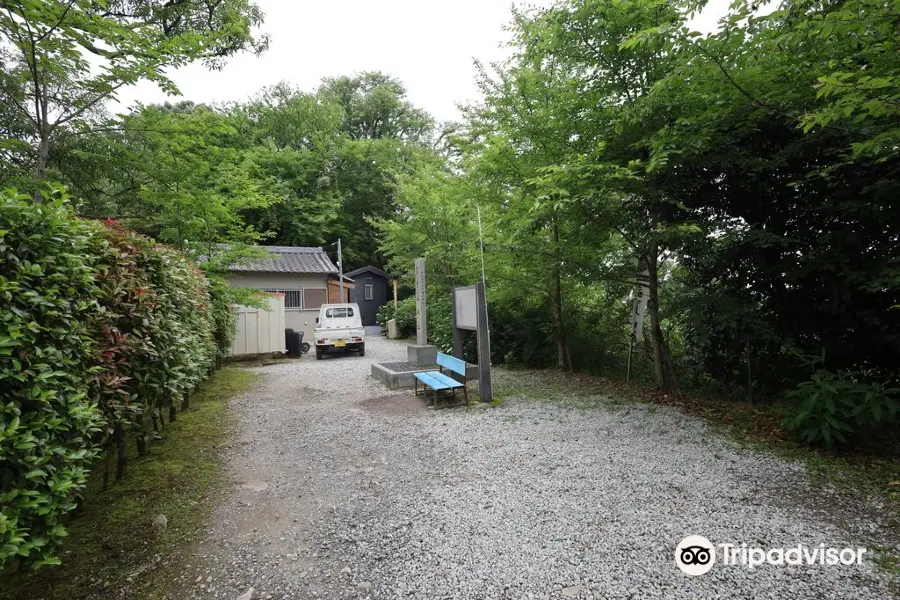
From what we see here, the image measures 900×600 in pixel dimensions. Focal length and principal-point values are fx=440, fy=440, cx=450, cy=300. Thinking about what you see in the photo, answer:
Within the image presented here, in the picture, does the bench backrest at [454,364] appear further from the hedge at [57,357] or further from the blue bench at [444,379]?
the hedge at [57,357]

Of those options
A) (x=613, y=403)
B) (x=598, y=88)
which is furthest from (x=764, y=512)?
(x=598, y=88)

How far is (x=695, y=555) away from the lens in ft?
8.62

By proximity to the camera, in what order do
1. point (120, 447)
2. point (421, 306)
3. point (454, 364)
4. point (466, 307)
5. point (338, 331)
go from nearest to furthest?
point (120, 447)
point (454, 364)
point (466, 307)
point (421, 306)
point (338, 331)

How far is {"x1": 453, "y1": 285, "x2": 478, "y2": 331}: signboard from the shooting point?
696 cm

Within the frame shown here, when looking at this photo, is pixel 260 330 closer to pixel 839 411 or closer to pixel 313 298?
pixel 313 298

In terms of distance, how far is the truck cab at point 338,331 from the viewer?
13.0m

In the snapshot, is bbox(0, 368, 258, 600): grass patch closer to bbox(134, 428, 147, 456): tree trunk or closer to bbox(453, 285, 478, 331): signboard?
bbox(134, 428, 147, 456): tree trunk

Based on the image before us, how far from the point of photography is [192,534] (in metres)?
3.01

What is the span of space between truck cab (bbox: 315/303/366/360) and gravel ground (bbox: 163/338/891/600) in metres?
7.58

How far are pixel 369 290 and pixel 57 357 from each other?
82.5ft

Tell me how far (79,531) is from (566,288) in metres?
8.21

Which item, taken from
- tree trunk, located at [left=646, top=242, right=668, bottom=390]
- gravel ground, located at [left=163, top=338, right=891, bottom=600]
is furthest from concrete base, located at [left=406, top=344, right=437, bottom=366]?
tree trunk, located at [left=646, top=242, right=668, bottom=390]

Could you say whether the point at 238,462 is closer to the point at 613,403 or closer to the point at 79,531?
the point at 79,531

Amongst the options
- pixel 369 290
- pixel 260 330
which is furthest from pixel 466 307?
pixel 369 290
